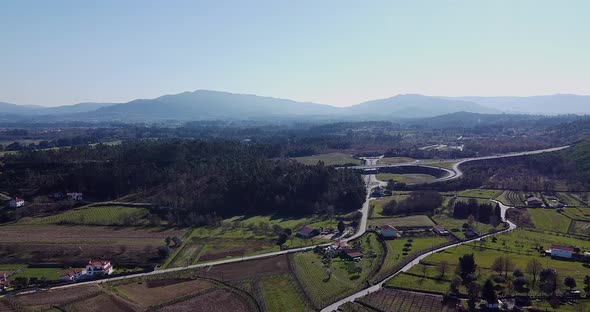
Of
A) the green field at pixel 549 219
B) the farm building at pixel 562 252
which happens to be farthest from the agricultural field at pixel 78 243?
the green field at pixel 549 219

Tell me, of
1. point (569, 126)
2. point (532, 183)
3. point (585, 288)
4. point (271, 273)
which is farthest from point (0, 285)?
point (569, 126)

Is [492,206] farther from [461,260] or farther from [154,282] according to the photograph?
[154,282]

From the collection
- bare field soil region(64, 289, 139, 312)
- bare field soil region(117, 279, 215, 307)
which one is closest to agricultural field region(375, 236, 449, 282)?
bare field soil region(117, 279, 215, 307)

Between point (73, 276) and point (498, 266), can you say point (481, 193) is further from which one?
point (73, 276)

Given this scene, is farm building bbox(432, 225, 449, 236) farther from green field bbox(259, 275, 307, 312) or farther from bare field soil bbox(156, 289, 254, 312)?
bare field soil bbox(156, 289, 254, 312)

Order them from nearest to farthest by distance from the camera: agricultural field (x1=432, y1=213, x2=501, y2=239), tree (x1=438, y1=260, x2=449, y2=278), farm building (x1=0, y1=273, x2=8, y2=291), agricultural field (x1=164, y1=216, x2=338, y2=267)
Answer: tree (x1=438, y1=260, x2=449, y2=278)
farm building (x1=0, y1=273, x2=8, y2=291)
agricultural field (x1=164, y1=216, x2=338, y2=267)
agricultural field (x1=432, y1=213, x2=501, y2=239)

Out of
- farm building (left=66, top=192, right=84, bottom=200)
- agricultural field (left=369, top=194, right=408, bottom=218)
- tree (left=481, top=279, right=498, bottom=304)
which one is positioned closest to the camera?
tree (left=481, top=279, right=498, bottom=304)
